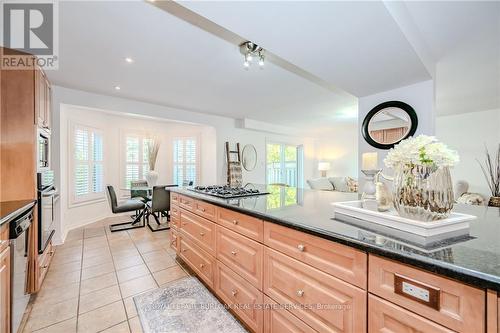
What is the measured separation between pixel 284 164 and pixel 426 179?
6.26 metres

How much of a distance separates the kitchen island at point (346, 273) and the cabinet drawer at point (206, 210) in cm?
4

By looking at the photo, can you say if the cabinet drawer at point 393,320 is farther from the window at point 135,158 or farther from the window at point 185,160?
the window at point 135,158

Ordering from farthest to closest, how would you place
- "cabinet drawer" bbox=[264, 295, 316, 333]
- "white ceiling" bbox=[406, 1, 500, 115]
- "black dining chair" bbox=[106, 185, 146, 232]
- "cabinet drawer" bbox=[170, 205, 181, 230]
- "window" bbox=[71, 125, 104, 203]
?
"window" bbox=[71, 125, 104, 203] < "black dining chair" bbox=[106, 185, 146, 232] < "cabinet drawer" bbox=[170, 205, 181, 230] < "white ceiling" bbox=[406, 1, 500, 115] < "cabinet drawer" bbox=[264, 295, 316, 333]

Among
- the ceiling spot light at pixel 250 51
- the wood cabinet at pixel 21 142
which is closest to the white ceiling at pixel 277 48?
the ceiling spot light at pixel 250 51

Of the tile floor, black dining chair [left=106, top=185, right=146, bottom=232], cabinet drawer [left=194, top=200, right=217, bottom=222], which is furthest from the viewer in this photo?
black dining chair [left=106, top=185, right=146, bottom=232]

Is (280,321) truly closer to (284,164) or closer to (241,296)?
(241,296)

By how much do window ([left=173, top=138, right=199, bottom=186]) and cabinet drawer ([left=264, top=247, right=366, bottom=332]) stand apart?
4.74 metres

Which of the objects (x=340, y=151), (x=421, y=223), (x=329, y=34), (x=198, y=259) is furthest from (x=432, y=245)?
(x=340, y=151)

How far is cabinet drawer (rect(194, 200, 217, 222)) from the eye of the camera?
6.20ft

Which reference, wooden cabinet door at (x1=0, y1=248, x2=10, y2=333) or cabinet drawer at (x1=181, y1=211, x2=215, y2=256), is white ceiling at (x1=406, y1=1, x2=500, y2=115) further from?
wooden cabinet door at (x1=0, y1=248, x2=10, y2=333)

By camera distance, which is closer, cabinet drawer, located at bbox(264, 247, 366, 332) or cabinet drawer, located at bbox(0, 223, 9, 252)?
cabinet drawer, located at bbox(264, 247, 366, 332)

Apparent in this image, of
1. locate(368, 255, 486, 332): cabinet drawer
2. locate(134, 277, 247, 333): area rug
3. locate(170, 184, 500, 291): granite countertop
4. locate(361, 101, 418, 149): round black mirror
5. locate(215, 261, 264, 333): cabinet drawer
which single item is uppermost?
locate(361, 101, 418, 149): round black mirror

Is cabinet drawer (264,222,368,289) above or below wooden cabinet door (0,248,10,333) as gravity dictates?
above

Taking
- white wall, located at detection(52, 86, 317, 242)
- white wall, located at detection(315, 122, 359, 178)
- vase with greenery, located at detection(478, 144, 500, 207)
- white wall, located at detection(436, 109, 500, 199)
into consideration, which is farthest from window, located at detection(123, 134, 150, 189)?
vase with greenery, located at detection(478, 144, 500, 207)
